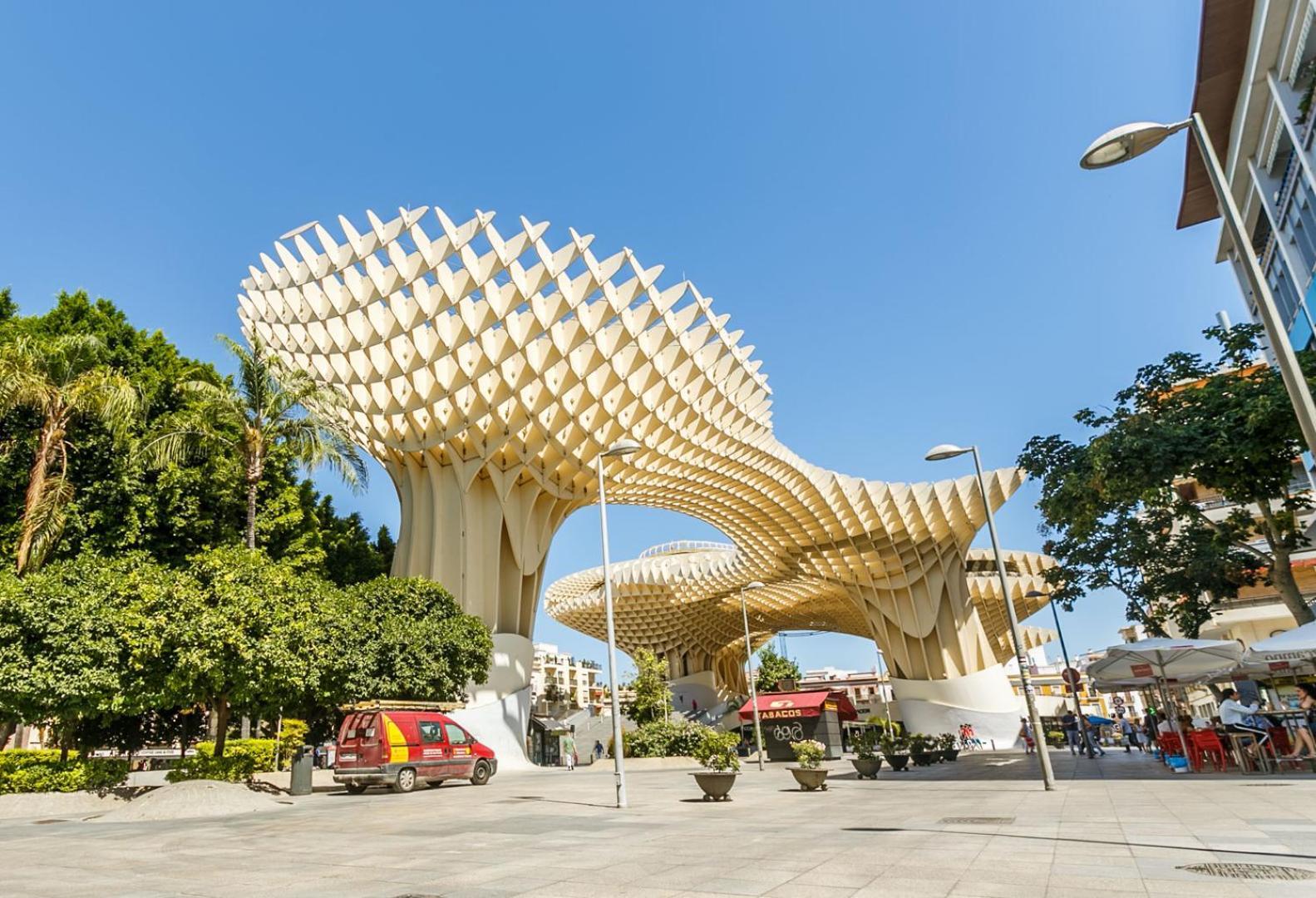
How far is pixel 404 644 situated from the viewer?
23469 millimetres

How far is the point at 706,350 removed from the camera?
33656mm

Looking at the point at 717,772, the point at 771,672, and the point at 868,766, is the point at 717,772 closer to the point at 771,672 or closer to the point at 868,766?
the point at 868,766

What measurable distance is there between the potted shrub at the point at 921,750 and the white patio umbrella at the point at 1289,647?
38.6ft

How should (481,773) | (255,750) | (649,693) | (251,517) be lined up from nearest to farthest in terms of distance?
(481,773) < (251,517) < (255,750) < (649,693)

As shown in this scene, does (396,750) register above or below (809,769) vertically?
above

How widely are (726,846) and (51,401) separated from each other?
2279 cm

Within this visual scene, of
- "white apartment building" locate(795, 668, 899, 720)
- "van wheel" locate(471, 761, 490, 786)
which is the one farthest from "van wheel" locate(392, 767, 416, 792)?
"white apartment building" locate(795, 668, 899, 720)

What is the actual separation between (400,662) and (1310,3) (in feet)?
93.1

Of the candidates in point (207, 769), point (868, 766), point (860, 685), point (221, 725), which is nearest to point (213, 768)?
point (207, 769)

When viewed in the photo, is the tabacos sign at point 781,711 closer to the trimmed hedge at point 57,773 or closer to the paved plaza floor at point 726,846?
the paved plaza floor at point 726,846

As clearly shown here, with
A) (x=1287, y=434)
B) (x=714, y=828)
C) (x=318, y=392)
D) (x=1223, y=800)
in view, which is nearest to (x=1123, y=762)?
(x=1287, y=434)

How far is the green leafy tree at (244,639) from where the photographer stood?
57.1 feet

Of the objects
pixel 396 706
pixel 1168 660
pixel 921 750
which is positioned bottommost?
pixel 921 750

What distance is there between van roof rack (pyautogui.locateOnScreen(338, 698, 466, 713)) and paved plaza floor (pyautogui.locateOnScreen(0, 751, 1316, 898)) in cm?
416
